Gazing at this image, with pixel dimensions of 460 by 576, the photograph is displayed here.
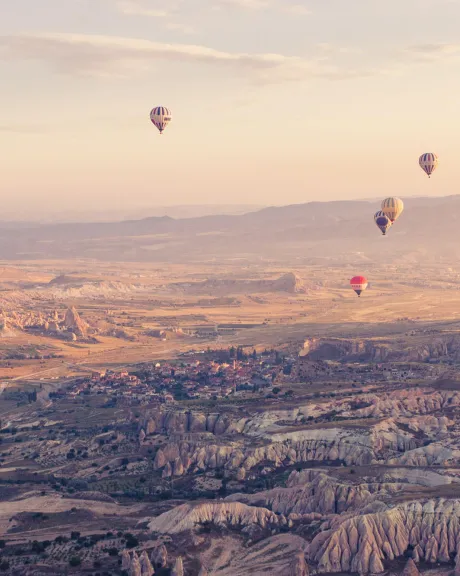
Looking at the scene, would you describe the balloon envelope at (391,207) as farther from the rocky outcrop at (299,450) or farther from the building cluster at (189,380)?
the rocky outcrop at (299,450)

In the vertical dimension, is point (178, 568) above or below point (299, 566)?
below

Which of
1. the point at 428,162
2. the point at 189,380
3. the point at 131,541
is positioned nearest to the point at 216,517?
the point at 131,541

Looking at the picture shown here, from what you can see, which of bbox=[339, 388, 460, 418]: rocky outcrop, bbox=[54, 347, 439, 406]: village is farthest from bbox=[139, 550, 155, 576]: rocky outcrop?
bbox=[54, 347, 439, 406]: village

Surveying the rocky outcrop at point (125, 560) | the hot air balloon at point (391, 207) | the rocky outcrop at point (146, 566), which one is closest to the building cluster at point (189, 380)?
the hot air balloon at point (391, 207)

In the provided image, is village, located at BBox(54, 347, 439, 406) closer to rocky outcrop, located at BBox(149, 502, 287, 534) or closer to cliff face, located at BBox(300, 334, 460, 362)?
cliff face, located at BBox(300, 334, 460, 362)

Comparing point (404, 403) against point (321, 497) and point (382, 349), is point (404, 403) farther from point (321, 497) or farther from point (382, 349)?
point (382, 349)
